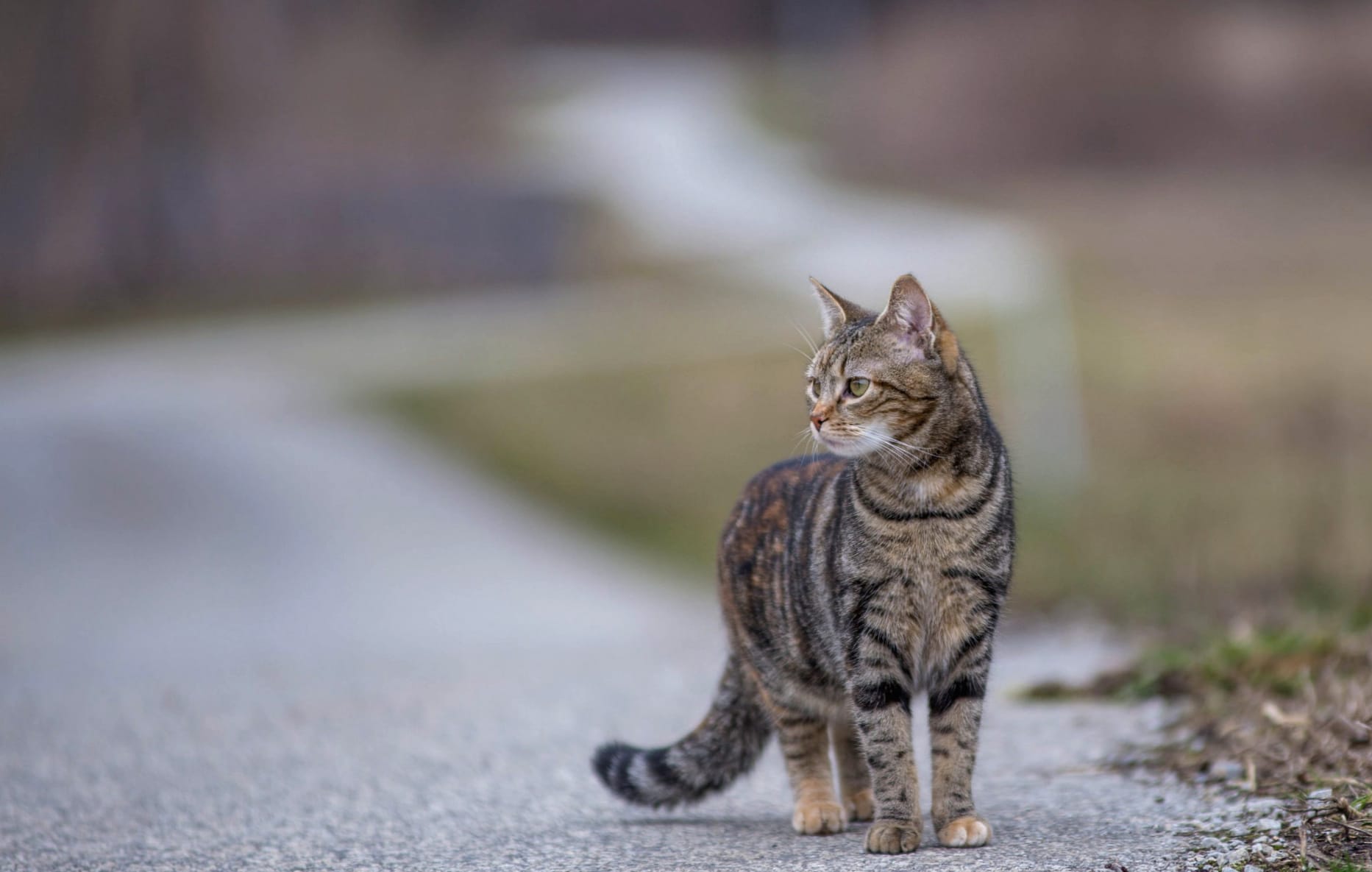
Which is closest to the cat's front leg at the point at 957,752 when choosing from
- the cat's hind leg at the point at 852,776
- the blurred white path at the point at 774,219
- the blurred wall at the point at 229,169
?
the cat's hind leg at the point at 852,776

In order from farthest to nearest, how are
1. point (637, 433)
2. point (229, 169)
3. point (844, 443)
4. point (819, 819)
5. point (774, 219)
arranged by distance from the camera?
point (774, 219) < point (229, 169) < point (637, 433) < point (819, 819) < point (844, 443)

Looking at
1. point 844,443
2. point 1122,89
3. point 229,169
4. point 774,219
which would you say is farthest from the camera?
point 1122,89

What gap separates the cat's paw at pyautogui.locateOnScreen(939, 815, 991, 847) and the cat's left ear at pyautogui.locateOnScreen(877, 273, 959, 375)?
49.9 inches

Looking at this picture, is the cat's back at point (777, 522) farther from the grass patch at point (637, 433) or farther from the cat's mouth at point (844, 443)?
the grass patch at point (637, 433)

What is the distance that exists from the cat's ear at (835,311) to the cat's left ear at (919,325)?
0.25 m

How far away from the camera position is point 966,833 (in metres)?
4.20

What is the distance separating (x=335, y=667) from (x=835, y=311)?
190 inches

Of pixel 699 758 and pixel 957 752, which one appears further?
pixel 699 758

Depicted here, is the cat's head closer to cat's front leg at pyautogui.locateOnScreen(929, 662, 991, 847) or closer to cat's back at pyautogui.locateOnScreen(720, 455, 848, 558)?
cat's back at pyautogui.locateOnScreen(720, 455, 848, 558)

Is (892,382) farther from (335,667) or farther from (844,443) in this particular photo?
(335,667)

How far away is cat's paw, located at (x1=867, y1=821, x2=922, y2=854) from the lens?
4195 millimetres

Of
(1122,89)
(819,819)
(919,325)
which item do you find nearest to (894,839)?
(819,819)

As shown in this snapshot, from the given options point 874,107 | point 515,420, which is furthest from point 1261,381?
point 874,107

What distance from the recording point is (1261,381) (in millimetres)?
16859
